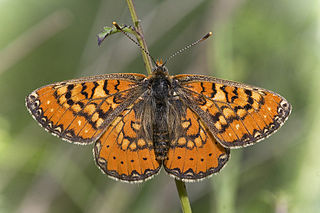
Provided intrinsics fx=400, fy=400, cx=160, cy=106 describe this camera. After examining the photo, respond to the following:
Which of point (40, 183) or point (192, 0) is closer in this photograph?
point (40, 183)

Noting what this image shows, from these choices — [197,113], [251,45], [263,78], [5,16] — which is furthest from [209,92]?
[5,16]

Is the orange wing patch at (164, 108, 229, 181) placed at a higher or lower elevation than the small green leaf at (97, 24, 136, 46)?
lower

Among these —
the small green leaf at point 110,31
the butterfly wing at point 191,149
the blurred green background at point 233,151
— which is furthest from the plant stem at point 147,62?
the blurred green background at point 233,151

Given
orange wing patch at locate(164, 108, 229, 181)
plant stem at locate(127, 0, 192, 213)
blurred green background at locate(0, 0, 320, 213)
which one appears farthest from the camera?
blurred green background at locate(0, 0, 320, 213)

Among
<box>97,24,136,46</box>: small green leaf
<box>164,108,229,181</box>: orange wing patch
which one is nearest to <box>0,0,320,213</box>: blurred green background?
<box>164,108,229,181</box>: orange wing patch

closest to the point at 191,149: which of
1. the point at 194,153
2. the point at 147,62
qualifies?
the point at 194,153

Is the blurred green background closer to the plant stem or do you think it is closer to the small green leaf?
the plant stem

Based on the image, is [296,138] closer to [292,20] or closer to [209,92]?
[292,20]
